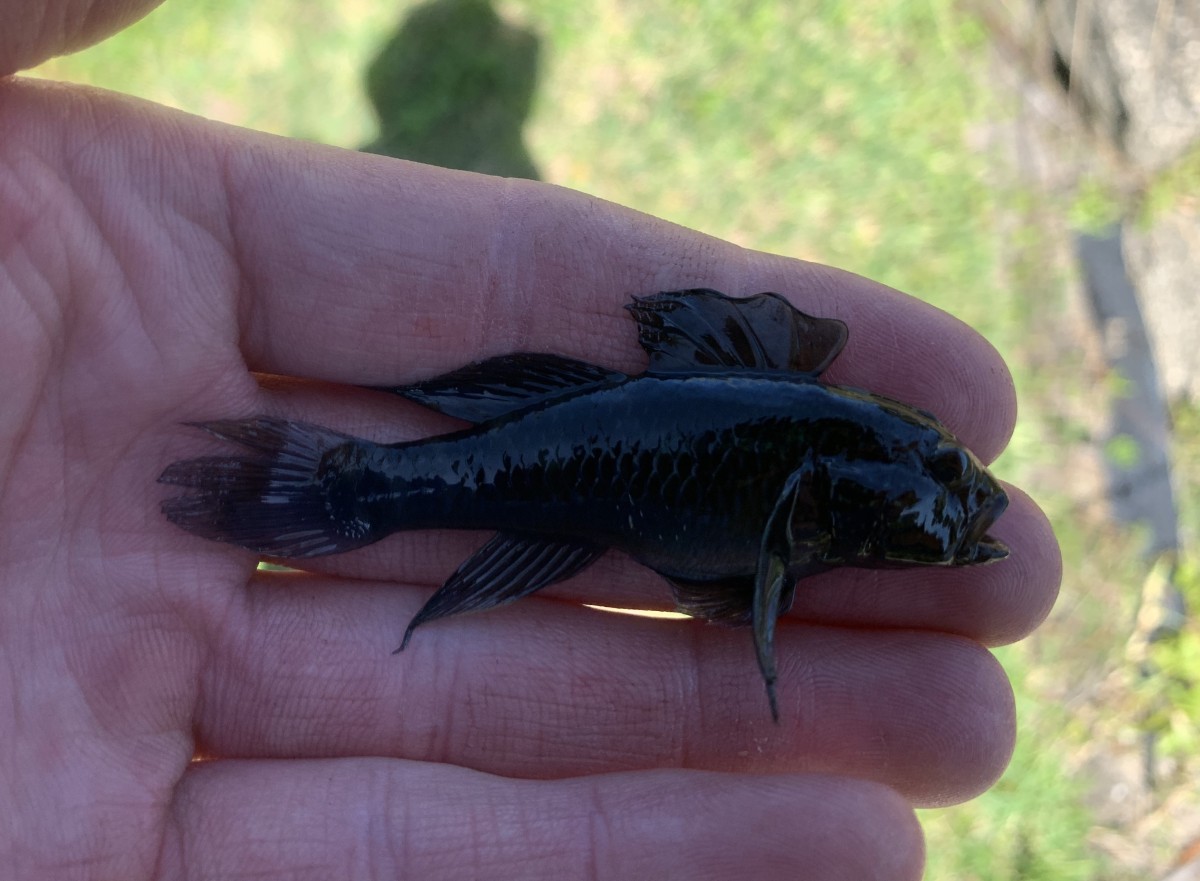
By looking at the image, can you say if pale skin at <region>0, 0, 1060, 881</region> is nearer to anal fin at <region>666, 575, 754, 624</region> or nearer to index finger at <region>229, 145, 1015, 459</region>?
index finger at <region>229, 145, 1015, 459</region>

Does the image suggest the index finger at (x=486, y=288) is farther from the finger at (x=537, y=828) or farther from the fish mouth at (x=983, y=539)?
the finger at (x=537, y=828)

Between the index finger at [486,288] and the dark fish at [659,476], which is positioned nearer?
the dark fish at [659,476]

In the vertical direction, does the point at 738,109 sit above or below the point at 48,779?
above

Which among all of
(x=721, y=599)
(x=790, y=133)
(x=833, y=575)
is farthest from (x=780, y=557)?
(x=790, y=133)

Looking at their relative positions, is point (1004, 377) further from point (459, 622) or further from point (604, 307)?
point (459, 622)

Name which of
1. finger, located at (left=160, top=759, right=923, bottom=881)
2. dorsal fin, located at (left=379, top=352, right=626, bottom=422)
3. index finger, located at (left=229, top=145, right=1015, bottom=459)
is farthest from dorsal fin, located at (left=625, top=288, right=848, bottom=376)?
finger, located at (left=160, top=759, right=923, bottom=881)

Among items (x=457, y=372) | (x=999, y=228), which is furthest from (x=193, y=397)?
(x=999, y=228)

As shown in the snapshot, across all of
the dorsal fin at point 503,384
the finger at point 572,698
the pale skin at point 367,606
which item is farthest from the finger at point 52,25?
the finger at point 572,698
